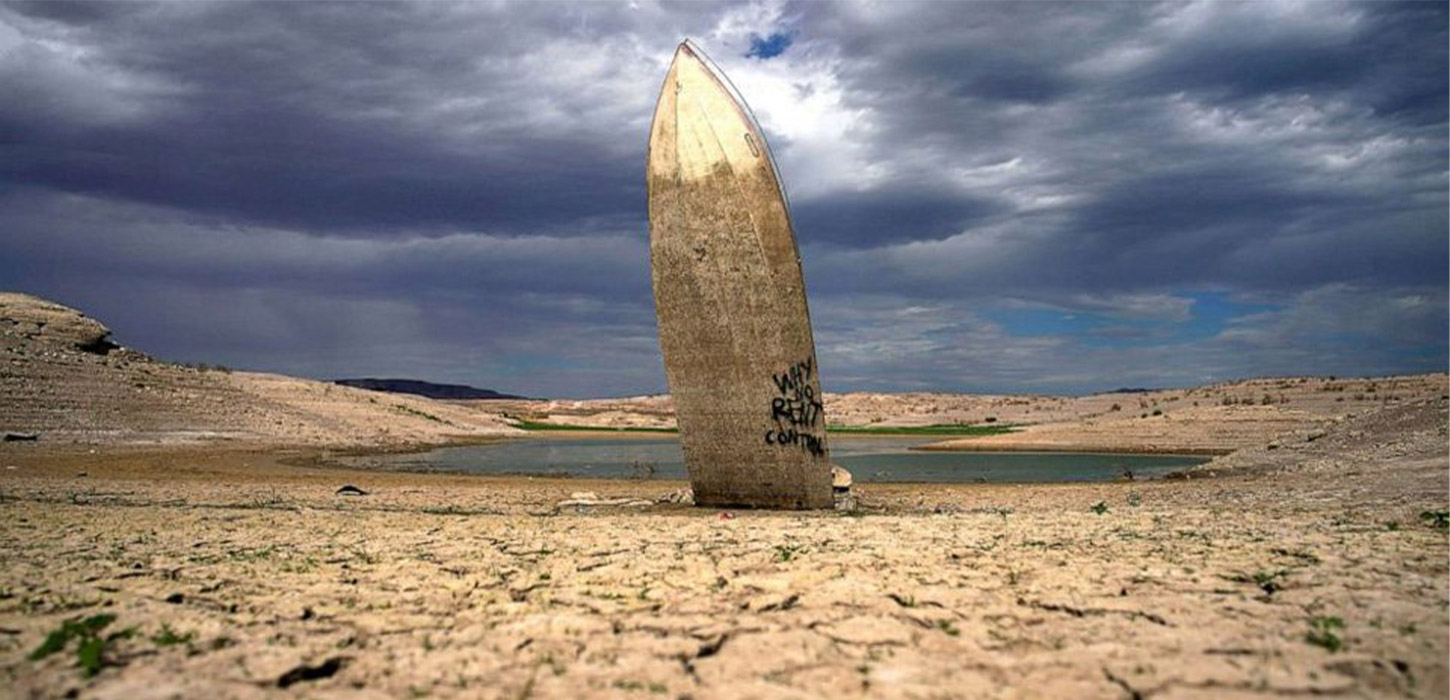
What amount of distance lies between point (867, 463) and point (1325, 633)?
27848mm

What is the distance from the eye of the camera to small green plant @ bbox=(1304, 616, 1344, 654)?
5754 mm

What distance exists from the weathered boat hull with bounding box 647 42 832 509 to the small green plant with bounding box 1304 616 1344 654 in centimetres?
908

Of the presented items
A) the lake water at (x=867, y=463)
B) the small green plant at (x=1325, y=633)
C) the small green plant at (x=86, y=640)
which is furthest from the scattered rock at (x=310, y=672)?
the lake water at (x=867, y=463)

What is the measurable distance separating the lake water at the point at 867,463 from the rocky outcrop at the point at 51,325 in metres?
17.5

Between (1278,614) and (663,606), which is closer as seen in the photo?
(1278,614)

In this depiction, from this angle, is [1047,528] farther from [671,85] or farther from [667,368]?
[671,85]

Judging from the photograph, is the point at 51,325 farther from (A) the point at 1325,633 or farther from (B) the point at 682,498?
(A) the point at 1325,633

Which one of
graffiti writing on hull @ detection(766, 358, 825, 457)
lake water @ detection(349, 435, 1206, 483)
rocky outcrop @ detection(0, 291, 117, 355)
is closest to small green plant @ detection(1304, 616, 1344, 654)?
graffiti writing on hull @ detection(766, 358, 825, 457)

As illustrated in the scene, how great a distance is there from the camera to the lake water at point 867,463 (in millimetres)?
28094

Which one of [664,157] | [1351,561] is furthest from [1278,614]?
[664,157]

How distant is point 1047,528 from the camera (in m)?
11.2

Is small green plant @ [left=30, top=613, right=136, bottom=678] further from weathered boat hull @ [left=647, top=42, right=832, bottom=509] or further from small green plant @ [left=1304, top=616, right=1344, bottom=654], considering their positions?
weathered boat hull @ [left=647, top=42, right=832, bottom=509]

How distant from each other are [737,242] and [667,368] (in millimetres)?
2540

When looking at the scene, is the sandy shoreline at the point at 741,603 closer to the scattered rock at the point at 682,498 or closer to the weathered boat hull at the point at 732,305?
the weathered boat hull at the point at 732,305
